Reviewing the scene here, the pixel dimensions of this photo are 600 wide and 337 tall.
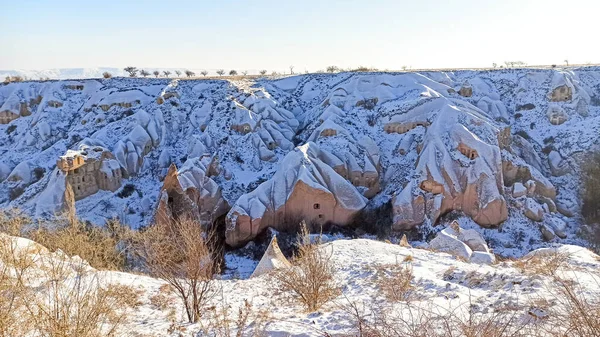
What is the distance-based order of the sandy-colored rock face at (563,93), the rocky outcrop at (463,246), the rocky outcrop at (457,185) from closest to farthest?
1. the rocky outcrop at (463,246)
2. the rocky outcrop at (457,185)
3. the sandy-colored rock face at (563,93)

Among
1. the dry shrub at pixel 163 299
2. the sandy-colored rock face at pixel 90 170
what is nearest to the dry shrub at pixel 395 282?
the dry shrub at pixel 163 299

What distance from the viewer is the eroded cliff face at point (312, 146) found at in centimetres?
1892

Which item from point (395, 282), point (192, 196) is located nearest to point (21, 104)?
point (192, 196)

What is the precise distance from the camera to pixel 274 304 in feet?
26.4

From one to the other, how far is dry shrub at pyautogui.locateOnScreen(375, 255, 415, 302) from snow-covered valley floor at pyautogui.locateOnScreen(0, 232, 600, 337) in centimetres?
6

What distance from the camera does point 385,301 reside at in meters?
6.57

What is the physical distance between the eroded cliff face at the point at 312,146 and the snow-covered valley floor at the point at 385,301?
7.59m

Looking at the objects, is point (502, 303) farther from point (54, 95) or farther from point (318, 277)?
point (54, 95)

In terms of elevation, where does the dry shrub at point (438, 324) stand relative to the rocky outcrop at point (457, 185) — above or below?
above

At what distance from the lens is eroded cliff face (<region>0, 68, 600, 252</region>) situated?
18922 mm

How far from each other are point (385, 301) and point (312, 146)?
50.4ft

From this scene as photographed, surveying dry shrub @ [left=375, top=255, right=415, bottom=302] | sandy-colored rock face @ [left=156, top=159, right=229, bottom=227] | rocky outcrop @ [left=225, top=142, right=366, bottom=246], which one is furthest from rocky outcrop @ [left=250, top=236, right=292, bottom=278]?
sandy-colored rock face @ [left=156, top=159, right=229, bottom=227]

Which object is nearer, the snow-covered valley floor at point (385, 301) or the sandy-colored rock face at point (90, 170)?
the snow-covered valley floor at point (385, 301)

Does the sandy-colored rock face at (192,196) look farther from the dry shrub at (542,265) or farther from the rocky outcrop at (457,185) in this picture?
the dry shrub at (542,265)
